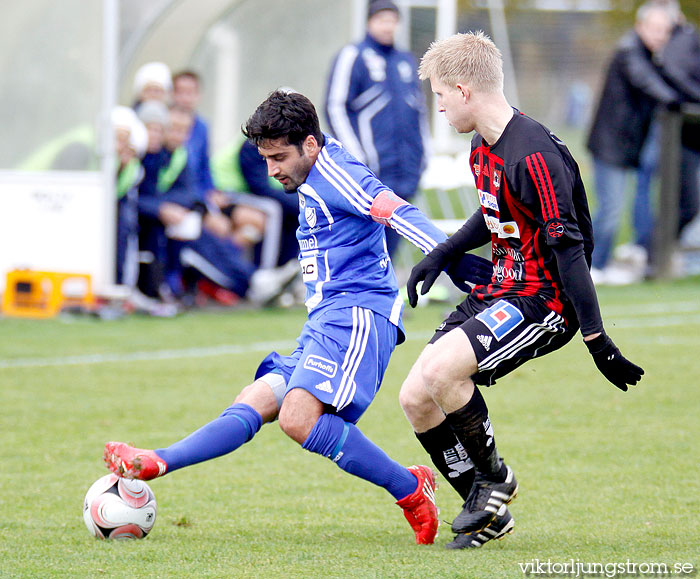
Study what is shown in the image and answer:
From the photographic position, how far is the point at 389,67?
399 inches

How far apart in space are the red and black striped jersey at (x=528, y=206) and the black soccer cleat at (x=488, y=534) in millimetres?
745

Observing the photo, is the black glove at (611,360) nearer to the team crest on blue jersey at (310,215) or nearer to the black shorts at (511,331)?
the black shorts at (511,331)

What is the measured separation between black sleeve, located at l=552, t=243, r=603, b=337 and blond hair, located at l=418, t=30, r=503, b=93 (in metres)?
0.63

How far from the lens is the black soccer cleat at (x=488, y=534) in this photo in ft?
14.0

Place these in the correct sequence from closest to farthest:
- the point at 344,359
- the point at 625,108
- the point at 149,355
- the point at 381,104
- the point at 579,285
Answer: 1. the point at 579,285
2. the point at 344,359
3. the point at 149,355
4. the point at 381,104
5. the point at 625,108

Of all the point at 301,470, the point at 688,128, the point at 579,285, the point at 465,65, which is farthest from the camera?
the point at 688,128

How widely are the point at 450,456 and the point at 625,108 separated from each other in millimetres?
8814

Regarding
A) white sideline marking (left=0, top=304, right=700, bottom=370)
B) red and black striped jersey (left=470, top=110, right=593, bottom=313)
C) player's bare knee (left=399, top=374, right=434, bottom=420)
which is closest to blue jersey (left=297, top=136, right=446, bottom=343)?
red and black striped jersey (left=470, top=110, right=593, bottom=313)

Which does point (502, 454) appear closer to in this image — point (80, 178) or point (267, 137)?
point (267, 137)

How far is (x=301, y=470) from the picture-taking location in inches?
218

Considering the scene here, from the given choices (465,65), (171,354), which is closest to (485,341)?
(465,65)

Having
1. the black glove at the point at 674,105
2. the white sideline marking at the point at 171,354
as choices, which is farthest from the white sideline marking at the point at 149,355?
the black glove at the point at 674,105

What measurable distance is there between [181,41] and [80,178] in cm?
341

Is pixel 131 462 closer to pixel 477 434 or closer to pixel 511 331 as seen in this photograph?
pixel 477 434
